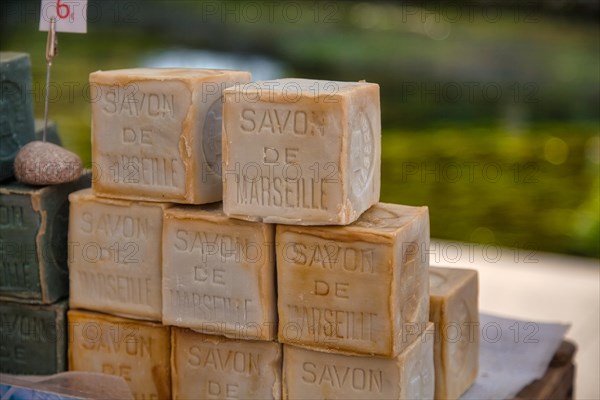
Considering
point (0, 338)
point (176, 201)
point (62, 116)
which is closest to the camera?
point (176, 201)

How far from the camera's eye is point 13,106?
2113 mm

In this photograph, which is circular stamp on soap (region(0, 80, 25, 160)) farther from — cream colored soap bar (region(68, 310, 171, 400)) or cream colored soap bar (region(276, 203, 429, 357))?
cream colored soap bar (region(276, 203, 429, 357))

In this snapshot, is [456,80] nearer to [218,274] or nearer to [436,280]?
[436,280]

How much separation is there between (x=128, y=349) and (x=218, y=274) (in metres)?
0.32

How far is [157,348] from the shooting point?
1.95m

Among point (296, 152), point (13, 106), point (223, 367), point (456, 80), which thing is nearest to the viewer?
point (296, 152)

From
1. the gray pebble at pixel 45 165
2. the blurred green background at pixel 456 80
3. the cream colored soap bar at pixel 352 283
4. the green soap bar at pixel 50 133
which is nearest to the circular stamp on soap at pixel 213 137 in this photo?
the cream colored soap bar at pixel 352 283

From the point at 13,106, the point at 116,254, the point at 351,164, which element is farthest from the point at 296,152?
the point at 13,106

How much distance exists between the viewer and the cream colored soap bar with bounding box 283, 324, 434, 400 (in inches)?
68.8

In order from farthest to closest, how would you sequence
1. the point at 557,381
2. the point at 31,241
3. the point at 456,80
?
the point at 456,80
the point at 557,381
the point at 31,241

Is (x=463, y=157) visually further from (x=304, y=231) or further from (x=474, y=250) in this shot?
(x=304, y=231)

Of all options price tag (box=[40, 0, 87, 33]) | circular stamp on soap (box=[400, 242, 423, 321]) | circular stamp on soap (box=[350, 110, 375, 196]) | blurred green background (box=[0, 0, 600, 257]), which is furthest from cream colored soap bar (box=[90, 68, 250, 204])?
blurred green background (box=[0, 0, 600, 257])

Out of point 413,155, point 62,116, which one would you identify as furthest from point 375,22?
point 62,116

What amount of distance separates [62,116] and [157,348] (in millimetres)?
3286
